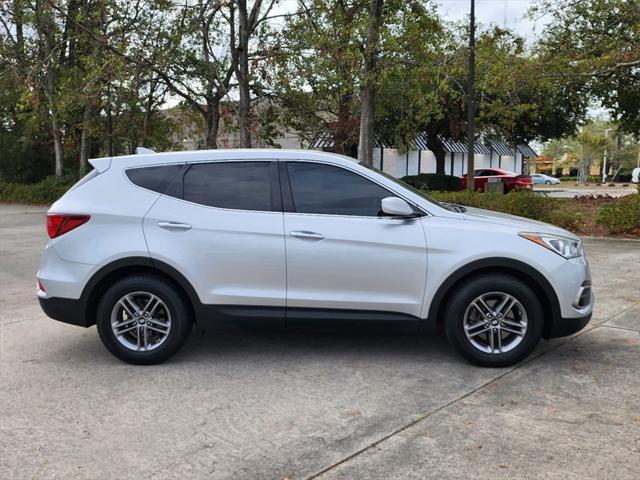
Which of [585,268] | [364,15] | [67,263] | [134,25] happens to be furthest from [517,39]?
[67,263]

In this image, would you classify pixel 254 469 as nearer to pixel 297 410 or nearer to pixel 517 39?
pixel 297 410

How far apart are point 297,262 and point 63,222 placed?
1907 mm

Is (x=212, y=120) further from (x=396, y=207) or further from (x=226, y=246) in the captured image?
(x=396, y=207)

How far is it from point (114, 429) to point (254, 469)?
103 centimetres

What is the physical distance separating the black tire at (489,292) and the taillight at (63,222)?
9.79 ft

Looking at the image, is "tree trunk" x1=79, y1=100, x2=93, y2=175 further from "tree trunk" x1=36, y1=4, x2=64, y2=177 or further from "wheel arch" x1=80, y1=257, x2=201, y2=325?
"wheel arch" x1=80, y1=257, x2=201, y2=325

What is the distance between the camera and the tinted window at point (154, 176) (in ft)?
15.8

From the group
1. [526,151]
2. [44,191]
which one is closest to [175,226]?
[44,191]

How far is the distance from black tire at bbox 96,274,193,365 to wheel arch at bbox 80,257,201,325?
5 centimetres

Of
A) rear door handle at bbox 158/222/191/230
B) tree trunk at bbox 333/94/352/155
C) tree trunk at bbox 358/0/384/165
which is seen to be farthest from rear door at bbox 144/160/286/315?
tree trunk at bbox 333/94/352/155

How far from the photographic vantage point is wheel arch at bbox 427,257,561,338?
4.51 metres

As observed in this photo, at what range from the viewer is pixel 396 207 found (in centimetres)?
454

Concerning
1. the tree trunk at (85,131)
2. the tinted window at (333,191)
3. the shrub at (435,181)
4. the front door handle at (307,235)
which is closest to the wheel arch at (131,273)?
the front door handle at (307,235)

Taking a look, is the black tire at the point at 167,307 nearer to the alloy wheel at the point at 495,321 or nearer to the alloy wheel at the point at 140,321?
the alloy wheel at the point at 140,321
